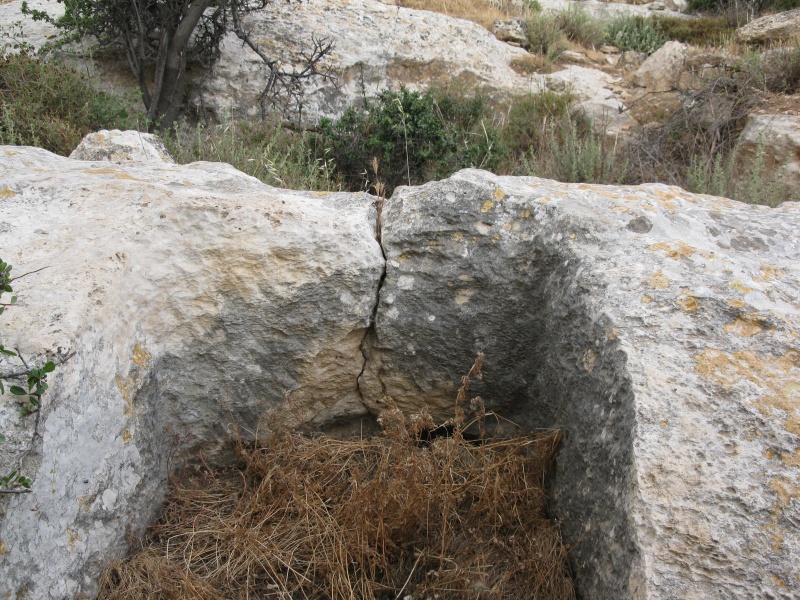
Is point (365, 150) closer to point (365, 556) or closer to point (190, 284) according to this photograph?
point (190, 284)

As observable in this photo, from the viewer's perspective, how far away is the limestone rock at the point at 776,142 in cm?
514

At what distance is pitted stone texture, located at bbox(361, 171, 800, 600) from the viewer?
5.28ft

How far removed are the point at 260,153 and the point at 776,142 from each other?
13.4ft

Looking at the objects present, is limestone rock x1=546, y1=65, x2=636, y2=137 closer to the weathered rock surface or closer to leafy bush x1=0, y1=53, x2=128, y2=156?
the weathered rock surface

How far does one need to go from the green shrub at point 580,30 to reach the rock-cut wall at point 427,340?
7628 millimetres

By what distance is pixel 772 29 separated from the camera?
7.80 meters

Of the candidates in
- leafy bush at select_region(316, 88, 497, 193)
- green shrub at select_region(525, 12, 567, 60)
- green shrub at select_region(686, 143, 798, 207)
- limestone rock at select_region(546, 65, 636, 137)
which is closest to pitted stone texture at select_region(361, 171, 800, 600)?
green shrub at select_region(686, 143, 798, 207)

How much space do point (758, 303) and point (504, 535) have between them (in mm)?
1088

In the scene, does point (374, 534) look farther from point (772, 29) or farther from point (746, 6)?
point (746, 6)

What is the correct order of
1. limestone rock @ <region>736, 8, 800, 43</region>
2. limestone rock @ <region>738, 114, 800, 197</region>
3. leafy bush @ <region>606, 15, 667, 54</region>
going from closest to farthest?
→ limestone rock @ <region>738, 114, 800, 197</region>, limestone rock @ <region>736, 8, 800, 43</region>, leafy bush @ <region>606, 15, 667, 54</region>

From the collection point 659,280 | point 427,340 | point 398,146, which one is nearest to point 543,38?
point 398,146

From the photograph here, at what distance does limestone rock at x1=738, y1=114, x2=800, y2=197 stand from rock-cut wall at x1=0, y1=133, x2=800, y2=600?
306 cm

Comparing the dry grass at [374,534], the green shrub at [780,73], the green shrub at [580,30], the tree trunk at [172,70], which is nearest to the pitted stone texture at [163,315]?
the dry grass at [374,534]

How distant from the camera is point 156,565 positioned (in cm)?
203
